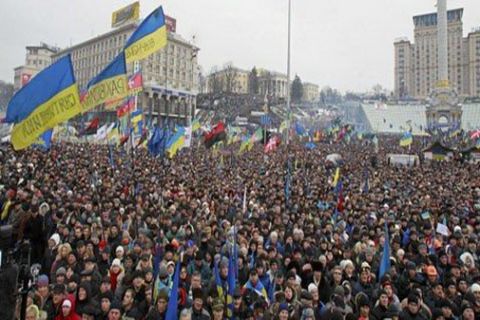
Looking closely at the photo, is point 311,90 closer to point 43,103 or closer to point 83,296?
point 43,103

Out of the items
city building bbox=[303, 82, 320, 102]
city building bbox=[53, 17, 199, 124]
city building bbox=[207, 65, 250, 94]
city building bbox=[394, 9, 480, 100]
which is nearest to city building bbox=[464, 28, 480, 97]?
city building bbox=[394, 9, 480, 100]

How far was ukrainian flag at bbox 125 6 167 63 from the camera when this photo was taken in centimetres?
1137

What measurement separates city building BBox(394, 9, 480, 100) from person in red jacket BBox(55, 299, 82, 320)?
4742 inches

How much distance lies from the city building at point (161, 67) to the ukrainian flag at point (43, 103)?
173ft

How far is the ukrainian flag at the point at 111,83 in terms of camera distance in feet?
32.8

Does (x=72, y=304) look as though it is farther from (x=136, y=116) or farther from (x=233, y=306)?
(x=136, y=116)

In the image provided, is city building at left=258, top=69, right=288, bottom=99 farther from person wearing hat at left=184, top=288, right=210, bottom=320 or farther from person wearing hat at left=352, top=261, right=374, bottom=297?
person wearing hat at left=184, top=288, right=210, bottom=320

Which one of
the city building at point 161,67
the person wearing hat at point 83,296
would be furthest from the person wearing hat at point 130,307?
the city building at point 161,67

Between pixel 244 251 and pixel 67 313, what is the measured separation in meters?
3.11

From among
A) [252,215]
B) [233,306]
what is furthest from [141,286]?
[252,215]

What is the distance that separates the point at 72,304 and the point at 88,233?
8.76 feet

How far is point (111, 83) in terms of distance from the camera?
Result: 10070mm

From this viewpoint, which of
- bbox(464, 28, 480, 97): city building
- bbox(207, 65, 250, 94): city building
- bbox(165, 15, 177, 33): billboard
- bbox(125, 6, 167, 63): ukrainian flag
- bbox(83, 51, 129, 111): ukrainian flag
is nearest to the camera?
bbox(83, 51, 129, 111): ukrainian flag

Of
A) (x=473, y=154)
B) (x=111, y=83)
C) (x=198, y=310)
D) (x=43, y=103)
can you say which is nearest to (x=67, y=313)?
(x=198, y=310)
